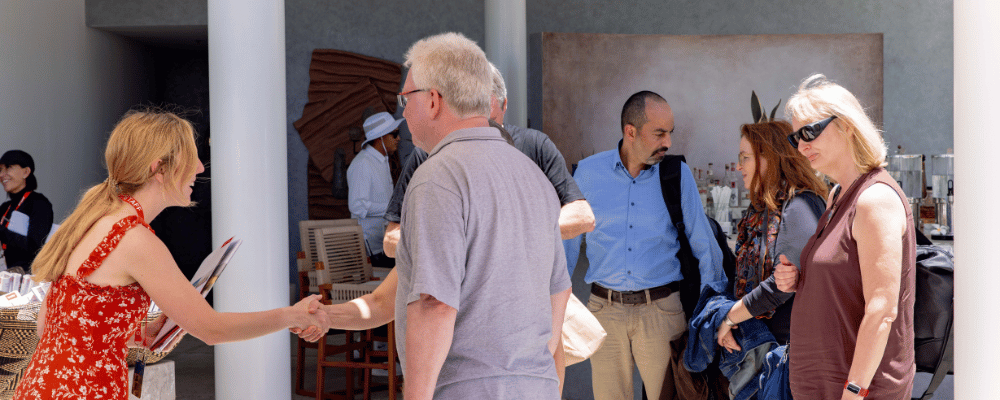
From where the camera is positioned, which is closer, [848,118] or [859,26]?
[848,118]

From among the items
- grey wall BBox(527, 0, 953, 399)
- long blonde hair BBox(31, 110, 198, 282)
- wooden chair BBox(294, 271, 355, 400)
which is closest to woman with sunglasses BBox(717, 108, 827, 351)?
long blonde hair BBox(31, 110, 198, 282)

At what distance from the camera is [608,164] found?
3252 mm

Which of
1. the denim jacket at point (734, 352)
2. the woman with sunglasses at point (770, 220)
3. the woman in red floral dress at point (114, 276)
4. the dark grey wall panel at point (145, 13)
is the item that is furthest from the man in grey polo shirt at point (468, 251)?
the dark grey wall panel at point (145, 13)

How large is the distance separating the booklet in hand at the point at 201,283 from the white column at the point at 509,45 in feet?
10.5

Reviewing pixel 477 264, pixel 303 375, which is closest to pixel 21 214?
pixel 303 375

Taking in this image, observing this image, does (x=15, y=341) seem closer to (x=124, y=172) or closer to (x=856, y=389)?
(x=124, y=172)

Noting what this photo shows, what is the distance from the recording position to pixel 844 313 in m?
1.89

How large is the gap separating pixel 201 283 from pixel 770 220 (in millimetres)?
1762

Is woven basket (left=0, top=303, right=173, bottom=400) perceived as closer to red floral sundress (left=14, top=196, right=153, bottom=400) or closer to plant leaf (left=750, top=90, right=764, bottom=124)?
red floral sundress (left=14, top=196, right=153, bottom=400)

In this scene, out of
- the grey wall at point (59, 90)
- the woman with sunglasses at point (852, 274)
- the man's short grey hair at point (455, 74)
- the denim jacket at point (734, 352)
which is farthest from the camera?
the grey wall at point (59, 90)

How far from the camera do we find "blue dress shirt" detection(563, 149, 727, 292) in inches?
123

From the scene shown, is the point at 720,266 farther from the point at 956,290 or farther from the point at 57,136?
the point at 57,136

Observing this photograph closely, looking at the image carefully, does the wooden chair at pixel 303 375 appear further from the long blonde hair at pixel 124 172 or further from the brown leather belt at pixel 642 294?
the long blonde hair at pixel 124 172

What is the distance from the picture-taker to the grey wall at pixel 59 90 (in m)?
6.50
